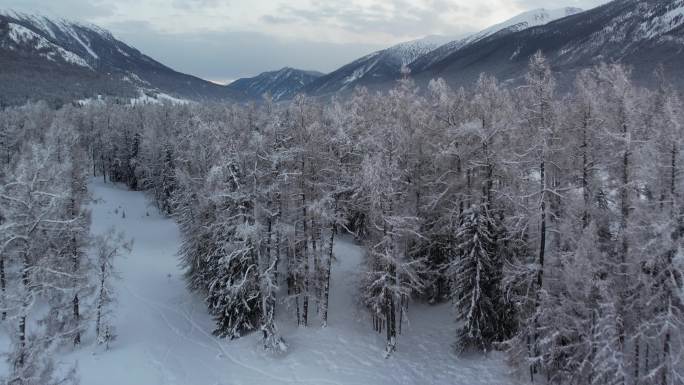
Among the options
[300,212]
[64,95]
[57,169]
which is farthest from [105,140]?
[64,95]

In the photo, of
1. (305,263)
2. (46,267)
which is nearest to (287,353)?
(305,263)

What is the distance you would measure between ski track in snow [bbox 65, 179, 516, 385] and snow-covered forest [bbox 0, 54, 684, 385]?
0.55 meters

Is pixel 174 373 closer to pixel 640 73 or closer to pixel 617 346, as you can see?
pixel 617 346

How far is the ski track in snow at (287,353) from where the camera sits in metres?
21.9

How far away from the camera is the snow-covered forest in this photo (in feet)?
48.4

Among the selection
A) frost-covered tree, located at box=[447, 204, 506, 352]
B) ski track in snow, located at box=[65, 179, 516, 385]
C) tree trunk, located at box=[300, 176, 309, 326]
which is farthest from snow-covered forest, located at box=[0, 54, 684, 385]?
ski track in snow, located at box=[65, 179, 516, 385]

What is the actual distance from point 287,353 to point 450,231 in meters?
10.6

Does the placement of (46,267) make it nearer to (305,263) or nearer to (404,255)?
(305,263)

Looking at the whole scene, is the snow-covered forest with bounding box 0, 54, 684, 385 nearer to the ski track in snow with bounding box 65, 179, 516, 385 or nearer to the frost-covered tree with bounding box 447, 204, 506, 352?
the frost-covered tree with bounding box 447, 204, 506, 352

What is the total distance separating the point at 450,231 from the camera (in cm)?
2508

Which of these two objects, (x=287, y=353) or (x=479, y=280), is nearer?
(x=479, y=280)

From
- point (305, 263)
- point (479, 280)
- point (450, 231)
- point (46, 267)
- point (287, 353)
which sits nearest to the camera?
point (46, 267)

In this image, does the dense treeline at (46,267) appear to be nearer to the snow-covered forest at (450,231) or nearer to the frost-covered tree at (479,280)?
the snow-covered forest at (450,231)

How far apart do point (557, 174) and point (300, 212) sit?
1331cm
